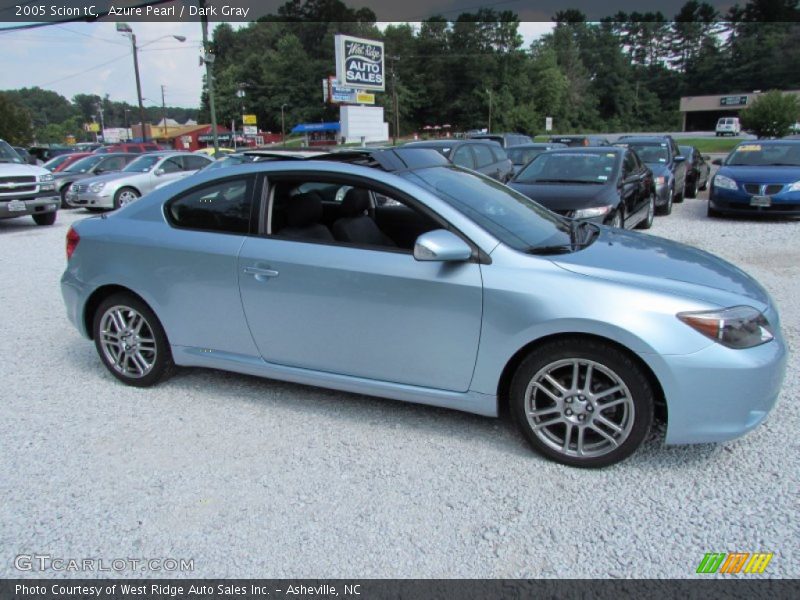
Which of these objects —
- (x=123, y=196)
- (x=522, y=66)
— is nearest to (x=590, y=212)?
(x=123, y=196)

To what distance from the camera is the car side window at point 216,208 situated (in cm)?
389

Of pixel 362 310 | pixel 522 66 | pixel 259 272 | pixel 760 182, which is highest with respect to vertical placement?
pixel 522 66

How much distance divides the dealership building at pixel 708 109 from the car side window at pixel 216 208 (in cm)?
9752

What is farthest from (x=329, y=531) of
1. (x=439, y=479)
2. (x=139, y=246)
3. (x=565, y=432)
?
(x=139, y=246)

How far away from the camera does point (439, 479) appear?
3.14 metres

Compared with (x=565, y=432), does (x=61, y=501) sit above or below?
below

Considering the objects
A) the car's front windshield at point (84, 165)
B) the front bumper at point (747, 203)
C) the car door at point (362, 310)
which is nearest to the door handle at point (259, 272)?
the car door at point (362, 310)

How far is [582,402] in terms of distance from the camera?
3.10 meters

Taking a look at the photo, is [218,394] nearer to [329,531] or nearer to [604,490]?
[329,531]

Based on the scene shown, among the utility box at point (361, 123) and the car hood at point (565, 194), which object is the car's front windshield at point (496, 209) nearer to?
the car hood at point (565, 194)

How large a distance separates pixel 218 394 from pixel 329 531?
71.8 inches

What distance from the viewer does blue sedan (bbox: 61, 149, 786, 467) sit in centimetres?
296

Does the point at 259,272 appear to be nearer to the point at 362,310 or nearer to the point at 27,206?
the point at 362,310

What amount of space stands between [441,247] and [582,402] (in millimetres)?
1082
